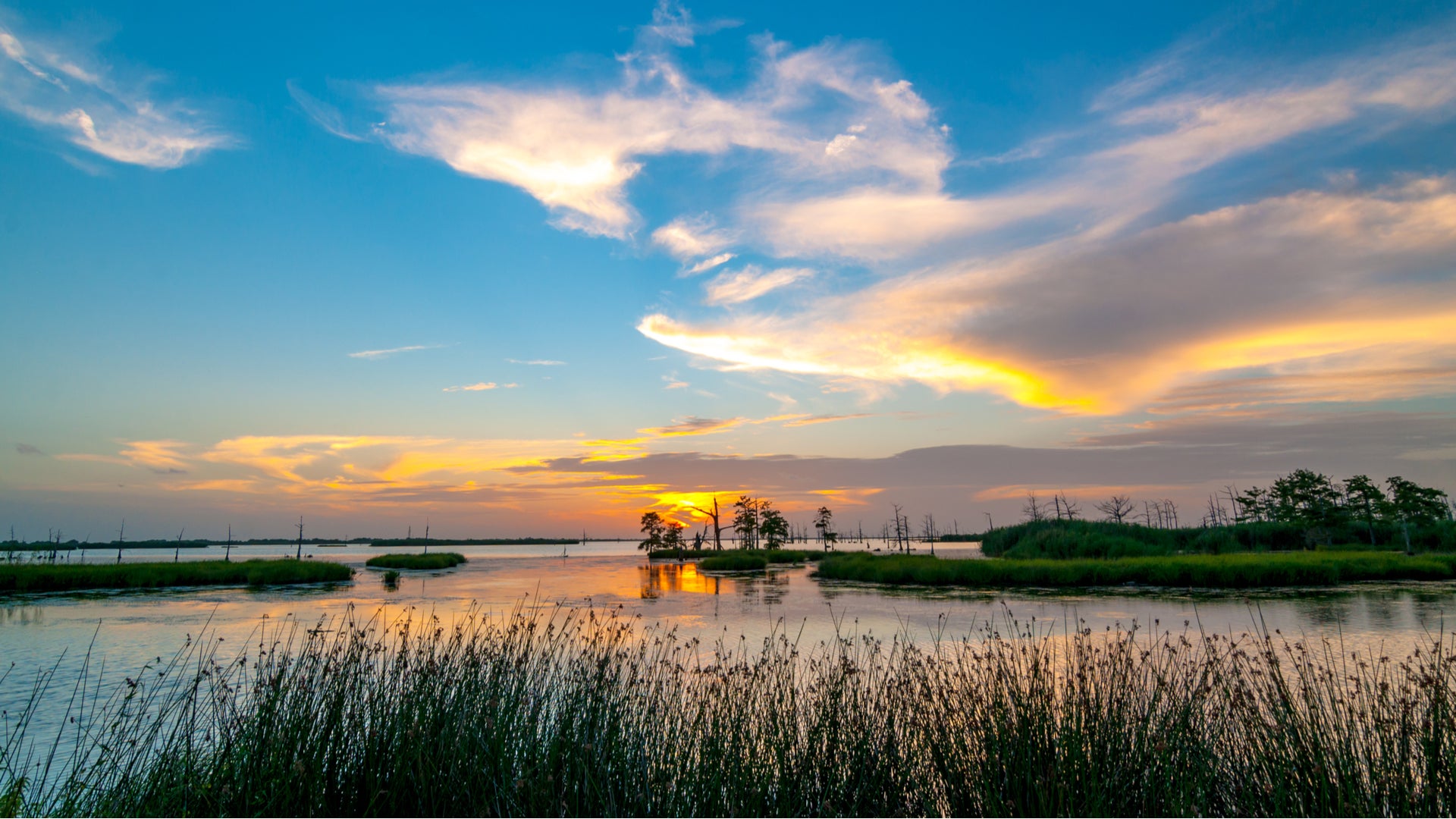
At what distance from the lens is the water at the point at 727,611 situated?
13352mm

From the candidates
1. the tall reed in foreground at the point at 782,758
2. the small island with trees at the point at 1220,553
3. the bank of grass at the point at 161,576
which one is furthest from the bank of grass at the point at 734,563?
the tall reed in foreground at the point at 782,758

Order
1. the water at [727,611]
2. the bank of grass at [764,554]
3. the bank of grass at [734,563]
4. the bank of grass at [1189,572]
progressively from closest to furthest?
the water at [727,611]
the bank of grass at [1189,572]
the bank of grass at [734,563]
the bank of grass at [764,554]

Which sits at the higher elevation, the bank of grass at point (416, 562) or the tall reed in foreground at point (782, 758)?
the tall reed in foreground at point (782, 758)

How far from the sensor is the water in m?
13.4

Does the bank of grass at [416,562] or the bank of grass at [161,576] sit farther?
the bank of grass at [416,562]

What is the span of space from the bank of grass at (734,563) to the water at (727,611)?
13460 millimetres

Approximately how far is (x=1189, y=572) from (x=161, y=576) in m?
44.6

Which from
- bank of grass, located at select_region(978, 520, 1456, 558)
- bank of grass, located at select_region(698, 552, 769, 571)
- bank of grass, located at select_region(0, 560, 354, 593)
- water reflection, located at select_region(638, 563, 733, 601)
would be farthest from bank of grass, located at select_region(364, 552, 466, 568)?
bank of grass, located at select_region(978, 520, 1456, 558)

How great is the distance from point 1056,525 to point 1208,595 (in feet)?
89.2

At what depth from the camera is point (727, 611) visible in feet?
67.8

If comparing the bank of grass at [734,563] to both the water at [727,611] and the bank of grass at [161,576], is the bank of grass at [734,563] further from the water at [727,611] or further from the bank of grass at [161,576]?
the bank of grass at [161,576]

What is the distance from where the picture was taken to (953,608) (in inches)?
794

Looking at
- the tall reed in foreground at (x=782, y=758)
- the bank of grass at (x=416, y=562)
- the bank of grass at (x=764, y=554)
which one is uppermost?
the tall reed in foreground at (x=782, y=758)

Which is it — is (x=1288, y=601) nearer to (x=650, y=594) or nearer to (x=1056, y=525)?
(x=650, y=594)
